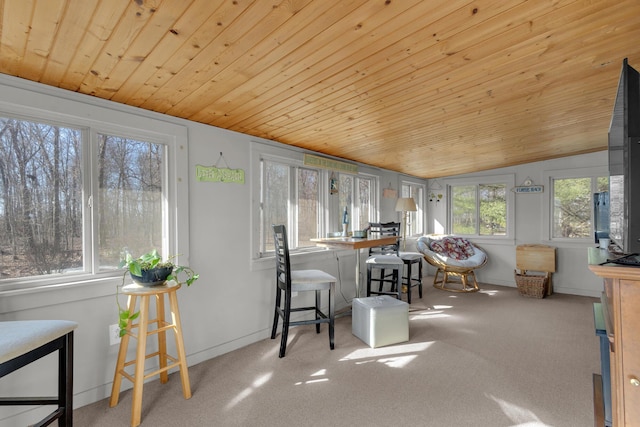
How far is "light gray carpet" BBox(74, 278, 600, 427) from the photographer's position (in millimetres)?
1863

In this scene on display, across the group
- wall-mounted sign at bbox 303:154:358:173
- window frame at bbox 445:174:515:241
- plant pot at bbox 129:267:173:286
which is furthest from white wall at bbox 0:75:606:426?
window frame at bbox 445:174:515:241

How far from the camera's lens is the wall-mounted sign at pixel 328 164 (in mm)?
3495

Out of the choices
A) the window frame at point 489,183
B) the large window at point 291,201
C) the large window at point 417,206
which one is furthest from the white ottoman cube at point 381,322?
the window frame at point 489,183

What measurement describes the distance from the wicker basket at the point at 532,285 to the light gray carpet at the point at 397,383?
3.94 ft

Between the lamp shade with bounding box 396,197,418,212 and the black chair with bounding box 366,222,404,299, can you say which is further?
the lamp shade with bounding box 396,197,418,212

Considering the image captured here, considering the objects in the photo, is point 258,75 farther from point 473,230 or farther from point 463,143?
point 473,230

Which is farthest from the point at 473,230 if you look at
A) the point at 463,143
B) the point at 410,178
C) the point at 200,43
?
the point at 200,43

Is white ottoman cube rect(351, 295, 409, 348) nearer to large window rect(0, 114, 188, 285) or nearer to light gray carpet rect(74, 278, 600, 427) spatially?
light gray carpet rect(74, 278, 600, 427)

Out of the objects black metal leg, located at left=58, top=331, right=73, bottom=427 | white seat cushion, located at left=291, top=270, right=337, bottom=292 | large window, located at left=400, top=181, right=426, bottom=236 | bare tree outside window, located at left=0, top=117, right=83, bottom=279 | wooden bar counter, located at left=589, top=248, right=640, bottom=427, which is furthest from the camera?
large window, located at left=400, top=181, right=426, bottom=236

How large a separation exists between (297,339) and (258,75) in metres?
2.33

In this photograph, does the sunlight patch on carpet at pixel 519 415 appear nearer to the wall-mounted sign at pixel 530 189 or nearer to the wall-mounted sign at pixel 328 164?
the wall-mounted sign at pixel 328 164

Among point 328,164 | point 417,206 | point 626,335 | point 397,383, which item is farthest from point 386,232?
point 626,335

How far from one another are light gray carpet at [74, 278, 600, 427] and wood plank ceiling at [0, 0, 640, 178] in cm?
196

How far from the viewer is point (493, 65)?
1.87 meters
